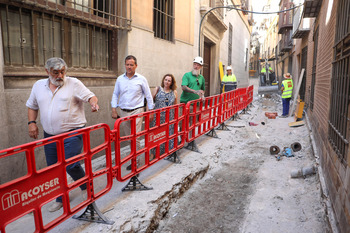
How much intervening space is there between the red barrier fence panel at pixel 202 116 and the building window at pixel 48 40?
221cm

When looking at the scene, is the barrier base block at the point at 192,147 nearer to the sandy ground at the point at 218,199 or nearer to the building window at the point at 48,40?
the sandy ground at the point at 218,199

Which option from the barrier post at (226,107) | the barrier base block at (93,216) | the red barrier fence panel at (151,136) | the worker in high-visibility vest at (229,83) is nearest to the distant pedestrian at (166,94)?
the red barrier fence panel at (151,136)

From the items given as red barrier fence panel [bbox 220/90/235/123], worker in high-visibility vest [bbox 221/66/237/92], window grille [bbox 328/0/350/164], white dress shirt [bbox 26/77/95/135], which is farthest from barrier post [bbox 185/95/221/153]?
worker in high-visibility vest [bbox 221/66/237/92]

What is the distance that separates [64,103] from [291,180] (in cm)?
397

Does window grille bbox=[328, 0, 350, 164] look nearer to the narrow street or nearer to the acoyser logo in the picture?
the narrow street

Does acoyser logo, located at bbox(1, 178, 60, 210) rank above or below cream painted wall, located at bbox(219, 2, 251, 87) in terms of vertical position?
below

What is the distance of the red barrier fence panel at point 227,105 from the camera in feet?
28.0

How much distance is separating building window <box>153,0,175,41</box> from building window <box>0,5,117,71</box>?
224 cm

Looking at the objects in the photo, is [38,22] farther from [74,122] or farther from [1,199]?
[1,199]

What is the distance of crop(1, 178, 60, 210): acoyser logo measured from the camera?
2.03 metres

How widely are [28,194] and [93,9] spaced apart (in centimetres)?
389

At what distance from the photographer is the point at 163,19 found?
8484 millimetres

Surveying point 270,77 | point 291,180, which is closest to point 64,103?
point 291,180

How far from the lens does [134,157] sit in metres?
3.76
